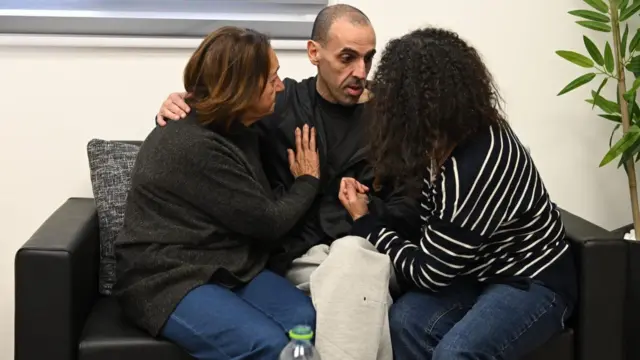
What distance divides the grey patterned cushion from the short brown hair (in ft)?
1.23

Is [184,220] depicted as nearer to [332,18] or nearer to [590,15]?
[332,18]

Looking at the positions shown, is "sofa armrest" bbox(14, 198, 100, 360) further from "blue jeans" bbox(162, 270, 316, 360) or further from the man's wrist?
the man's wrist

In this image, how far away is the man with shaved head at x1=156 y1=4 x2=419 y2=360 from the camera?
2.11 m

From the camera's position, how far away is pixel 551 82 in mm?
2803

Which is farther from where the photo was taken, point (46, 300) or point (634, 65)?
point (634, 65)

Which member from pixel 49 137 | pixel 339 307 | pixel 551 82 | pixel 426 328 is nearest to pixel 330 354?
pixel 339 307

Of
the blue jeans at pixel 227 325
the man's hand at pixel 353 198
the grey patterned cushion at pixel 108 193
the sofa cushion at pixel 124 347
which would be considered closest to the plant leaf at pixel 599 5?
the man's hand at pixel 353 198

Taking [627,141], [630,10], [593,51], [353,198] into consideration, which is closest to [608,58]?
[593,51]

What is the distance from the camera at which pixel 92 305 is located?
213cm

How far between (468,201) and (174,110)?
2.50 ft

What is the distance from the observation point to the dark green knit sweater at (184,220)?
75.4 inches

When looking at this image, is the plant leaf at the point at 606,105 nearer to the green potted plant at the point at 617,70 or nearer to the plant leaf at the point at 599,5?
the green potted plant at the point at 617,70

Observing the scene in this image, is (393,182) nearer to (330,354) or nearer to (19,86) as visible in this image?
(330,354)

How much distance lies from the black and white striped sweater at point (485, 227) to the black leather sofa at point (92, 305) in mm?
86
